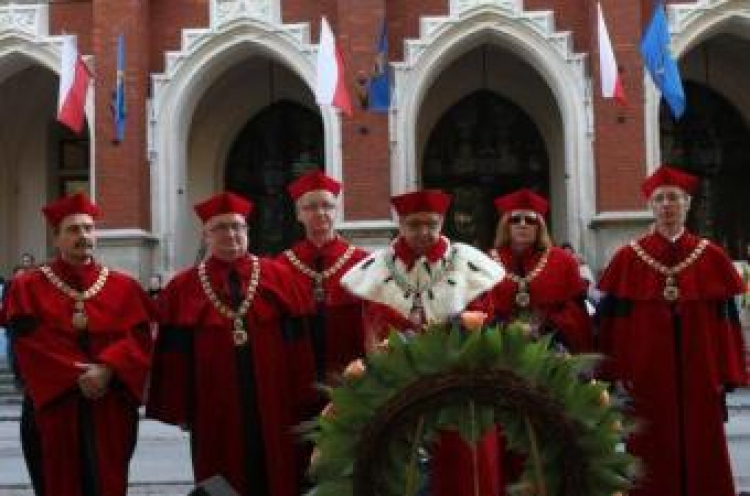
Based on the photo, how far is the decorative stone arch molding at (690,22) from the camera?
703 inches

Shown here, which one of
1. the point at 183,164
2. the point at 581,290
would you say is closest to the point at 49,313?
the point at 581,290

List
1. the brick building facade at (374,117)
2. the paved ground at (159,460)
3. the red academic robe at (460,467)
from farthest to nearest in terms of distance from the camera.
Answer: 1. the brick building facade at (374,117)
2. the paved ground at (159,460)
3. the red academic robe at (460,467)

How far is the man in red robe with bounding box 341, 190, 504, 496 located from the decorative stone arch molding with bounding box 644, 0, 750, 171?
13.5m

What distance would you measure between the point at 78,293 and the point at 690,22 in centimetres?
1487

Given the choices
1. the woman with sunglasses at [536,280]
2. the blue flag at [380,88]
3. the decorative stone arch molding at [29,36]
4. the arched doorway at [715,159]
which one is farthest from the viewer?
the arched doorway at [715,159]

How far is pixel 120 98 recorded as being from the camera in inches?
707

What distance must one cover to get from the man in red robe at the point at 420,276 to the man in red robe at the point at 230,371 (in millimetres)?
644

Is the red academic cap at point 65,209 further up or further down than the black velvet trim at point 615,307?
further up

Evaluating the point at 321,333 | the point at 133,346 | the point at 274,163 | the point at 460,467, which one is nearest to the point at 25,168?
the point at 274,163

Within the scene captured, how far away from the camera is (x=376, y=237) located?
17984mm

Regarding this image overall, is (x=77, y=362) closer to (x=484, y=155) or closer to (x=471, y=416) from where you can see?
(x=471, y=416)

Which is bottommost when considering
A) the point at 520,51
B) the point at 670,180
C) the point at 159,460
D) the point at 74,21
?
the point at 159,460

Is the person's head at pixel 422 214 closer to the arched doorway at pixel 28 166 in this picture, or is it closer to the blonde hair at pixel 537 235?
the blonde hair at pixel 537 235

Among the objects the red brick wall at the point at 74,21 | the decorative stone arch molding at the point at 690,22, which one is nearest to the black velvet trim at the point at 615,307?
the decorative stone arch molding at the point at 690,22
